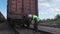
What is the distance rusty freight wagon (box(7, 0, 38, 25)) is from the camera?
535 inches

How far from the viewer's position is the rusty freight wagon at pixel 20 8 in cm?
1360

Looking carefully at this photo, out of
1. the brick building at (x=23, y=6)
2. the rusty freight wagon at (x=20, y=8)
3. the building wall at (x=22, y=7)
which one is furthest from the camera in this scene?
the brick building at (x=23, y=6)

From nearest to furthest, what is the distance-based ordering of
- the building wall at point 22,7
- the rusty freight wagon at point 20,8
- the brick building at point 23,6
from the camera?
the rusty freight wagon at point 20,8, the building wall at point 22,7, the brick building at point 23,6

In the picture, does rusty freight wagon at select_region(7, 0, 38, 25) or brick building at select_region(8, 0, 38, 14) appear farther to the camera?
brick building at select_region(8, 0, 38, 14)

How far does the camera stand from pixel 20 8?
46.0ft

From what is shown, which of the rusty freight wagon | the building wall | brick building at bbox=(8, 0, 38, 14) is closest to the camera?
the rusty freight wagon

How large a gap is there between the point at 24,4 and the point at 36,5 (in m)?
1.11

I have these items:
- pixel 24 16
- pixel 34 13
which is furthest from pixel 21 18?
pixel 34 13

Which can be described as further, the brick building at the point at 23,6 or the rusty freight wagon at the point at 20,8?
the brick building at the point at 23,6

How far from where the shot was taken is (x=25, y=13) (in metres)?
13.9

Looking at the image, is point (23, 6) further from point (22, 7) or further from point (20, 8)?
point (20, 8)

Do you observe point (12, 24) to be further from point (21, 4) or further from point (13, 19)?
point (21, 4)

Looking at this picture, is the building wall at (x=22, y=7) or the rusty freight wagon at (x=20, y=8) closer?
the rusty freight wagon at (x=20, y=8)

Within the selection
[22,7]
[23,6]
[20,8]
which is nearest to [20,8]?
[20,8]
